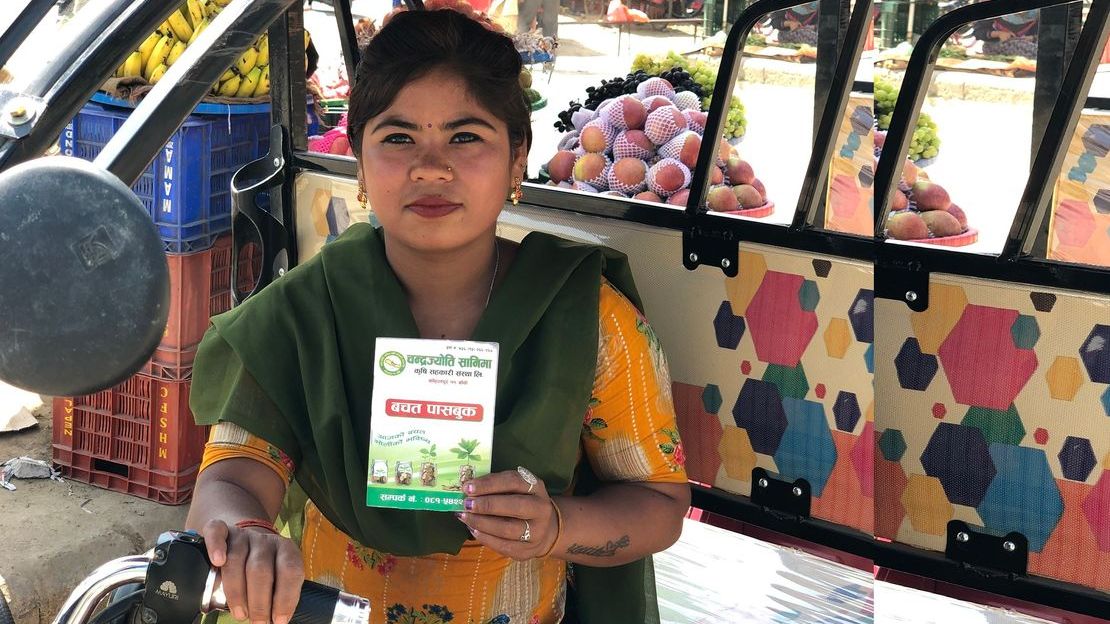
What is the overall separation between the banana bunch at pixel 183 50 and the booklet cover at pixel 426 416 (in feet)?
6.89

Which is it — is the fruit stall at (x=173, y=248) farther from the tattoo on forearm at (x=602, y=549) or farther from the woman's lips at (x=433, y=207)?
the tattoo on forearm at (x=602, y=549)

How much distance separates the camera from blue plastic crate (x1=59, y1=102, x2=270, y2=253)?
10.4 feet

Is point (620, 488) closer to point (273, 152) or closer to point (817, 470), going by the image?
point (817, 470)

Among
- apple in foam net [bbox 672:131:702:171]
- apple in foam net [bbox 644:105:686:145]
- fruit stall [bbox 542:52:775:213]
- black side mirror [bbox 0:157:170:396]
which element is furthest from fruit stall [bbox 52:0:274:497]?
black side mirror [bbox 0:157:170:396]

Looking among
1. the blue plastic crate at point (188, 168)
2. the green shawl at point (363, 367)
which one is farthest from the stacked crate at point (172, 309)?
the green shawl at point (363, 367)

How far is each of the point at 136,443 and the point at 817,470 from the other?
91.5 inches

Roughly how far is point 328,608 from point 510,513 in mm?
Answer: 470

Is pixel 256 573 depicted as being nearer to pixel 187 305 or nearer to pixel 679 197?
pixel 679 197

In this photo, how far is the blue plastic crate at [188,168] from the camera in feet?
10.4

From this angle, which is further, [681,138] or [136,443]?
[136,443]

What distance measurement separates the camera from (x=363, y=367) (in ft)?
5.33

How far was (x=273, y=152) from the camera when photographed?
252 cm

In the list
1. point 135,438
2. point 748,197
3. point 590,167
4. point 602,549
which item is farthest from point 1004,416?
point 135,438

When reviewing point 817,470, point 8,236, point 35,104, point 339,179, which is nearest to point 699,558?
point 817,470
